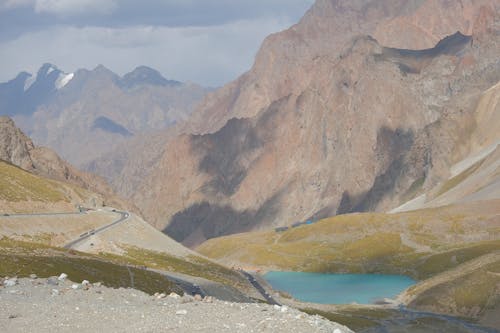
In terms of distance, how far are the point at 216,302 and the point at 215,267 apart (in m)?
93.6

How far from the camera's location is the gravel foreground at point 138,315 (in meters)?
27.1

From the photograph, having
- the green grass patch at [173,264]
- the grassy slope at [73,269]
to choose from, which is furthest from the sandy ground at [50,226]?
the grassy slope at [73,269]

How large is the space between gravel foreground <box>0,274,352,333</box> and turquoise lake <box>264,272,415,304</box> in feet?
353

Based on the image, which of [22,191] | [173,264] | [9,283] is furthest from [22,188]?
[9,283]

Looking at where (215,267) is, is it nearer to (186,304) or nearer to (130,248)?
(130,248)

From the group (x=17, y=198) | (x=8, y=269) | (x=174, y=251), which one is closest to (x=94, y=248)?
(x=17, y=198)

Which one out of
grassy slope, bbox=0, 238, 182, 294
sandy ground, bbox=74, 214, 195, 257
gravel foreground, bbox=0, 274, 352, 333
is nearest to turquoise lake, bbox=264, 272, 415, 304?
sandy ground, bbox=74, 214, 195, 257

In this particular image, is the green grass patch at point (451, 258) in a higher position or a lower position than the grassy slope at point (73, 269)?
lower

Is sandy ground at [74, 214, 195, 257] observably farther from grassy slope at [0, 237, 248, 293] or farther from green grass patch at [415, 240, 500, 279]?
green grass patch at [415, 240, 500, 279]

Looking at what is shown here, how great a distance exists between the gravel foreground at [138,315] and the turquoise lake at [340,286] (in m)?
108

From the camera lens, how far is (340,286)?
6654 inches

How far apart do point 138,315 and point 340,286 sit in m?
144

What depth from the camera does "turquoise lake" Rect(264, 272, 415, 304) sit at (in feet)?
486

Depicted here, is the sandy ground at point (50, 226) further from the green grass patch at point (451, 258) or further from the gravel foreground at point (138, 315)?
the green grass patch at point (451, 258)
